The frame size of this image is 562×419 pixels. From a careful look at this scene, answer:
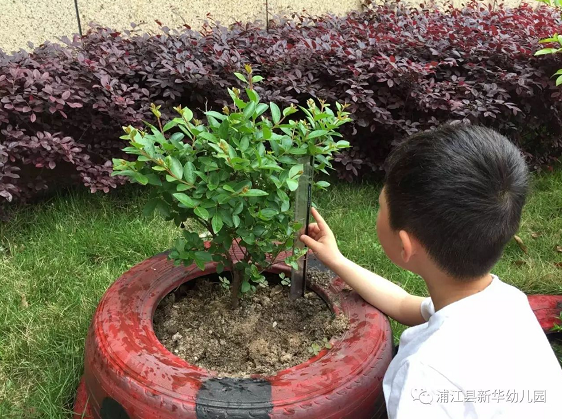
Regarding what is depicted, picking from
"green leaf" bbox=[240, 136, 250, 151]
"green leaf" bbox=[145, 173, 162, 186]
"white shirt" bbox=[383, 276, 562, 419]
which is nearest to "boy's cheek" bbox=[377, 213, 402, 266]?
"white shirt" bbox=[383, 276, 562, 419]

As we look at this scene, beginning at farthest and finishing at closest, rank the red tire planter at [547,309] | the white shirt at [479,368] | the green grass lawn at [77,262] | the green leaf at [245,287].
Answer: the red tire planter at [547,309], the green grass lawn at [77,262], the green leaf at [245,287], the white shirt at [479,368]

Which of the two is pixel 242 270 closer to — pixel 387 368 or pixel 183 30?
pixel 387 368

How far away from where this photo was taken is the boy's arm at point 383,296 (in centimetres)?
179

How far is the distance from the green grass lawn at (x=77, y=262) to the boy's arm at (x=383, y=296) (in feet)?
3.29

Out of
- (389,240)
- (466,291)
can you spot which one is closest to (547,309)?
(466,291)

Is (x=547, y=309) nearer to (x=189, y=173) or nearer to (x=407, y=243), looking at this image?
(x=407, y=243)

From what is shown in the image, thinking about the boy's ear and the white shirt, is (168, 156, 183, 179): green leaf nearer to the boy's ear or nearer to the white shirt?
the boy's ear

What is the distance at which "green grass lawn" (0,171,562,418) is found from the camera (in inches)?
84.7

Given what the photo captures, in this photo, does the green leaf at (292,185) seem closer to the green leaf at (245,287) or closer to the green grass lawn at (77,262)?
the green leaf at (245,287)

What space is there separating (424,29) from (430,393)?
3449mm

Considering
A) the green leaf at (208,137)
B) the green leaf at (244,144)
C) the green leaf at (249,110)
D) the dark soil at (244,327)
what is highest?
the green leaf at (249,110)

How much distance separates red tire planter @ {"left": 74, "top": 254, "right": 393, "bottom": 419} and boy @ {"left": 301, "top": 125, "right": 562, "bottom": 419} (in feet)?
0.39

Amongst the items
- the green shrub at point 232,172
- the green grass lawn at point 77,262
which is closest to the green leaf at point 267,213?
the green shrub at point 232,172

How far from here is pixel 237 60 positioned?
3.29 metres
